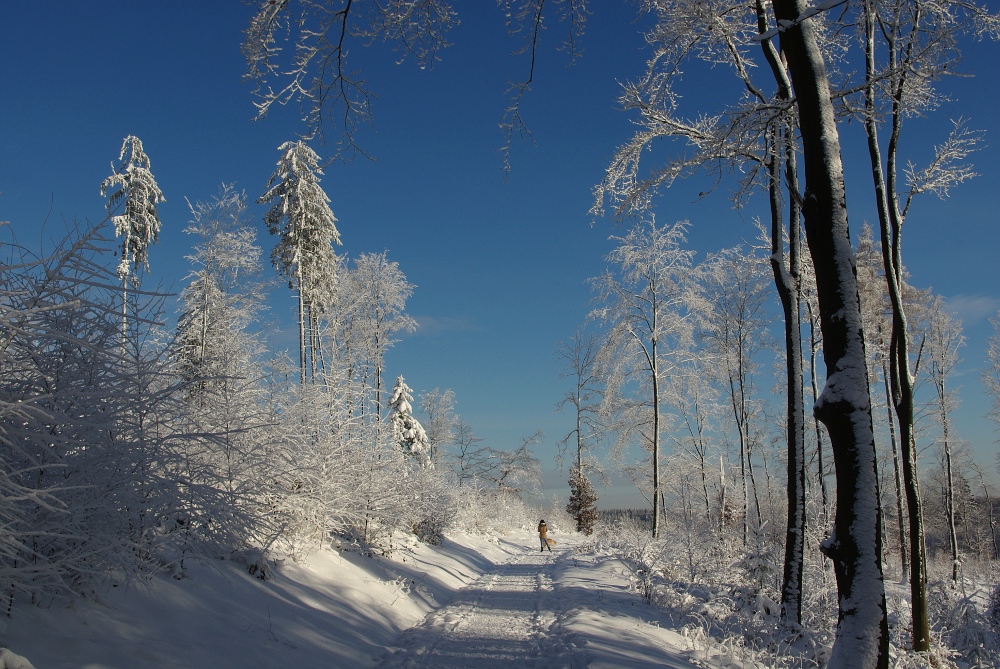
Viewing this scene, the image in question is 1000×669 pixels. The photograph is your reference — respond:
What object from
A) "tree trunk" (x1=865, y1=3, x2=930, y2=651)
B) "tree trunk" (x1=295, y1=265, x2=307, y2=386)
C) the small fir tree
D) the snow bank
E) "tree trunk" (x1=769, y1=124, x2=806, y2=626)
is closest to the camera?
the snow bank

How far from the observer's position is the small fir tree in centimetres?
3192

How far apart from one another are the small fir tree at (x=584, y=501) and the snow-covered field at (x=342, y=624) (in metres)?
20.5

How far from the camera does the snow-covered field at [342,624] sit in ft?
14.6

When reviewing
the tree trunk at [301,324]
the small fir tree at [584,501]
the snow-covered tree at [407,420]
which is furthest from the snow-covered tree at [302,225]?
the small fir tree at [584,501]

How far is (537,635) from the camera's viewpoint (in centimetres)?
729

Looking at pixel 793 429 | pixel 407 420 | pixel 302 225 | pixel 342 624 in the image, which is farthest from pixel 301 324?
pixel 793 429

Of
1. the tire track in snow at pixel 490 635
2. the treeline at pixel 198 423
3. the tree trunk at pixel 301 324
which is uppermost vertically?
the tree trunk at pixel 301 324

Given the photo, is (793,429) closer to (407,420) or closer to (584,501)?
(584,501)

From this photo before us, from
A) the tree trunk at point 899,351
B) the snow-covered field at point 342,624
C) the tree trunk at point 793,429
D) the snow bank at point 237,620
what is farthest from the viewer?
the tree trunk at point 793,429

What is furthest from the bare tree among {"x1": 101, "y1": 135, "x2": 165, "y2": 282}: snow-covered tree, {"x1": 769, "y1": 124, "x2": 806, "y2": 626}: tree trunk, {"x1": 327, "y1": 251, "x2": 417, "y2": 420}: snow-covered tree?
{"x1": 769, "y1": 124, "x2": 806, "y2": 626}: tree trunk

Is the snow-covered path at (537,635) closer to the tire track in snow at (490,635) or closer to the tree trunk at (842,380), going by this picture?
the tire track in snow at (490,635)

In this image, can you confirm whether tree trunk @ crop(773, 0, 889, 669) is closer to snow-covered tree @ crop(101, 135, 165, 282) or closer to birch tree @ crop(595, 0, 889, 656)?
birch tree @ crop(595, 0, 889, 656)

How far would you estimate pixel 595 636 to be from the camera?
6.59 metres

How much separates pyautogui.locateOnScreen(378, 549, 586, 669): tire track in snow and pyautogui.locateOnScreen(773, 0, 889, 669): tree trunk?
314 cm
